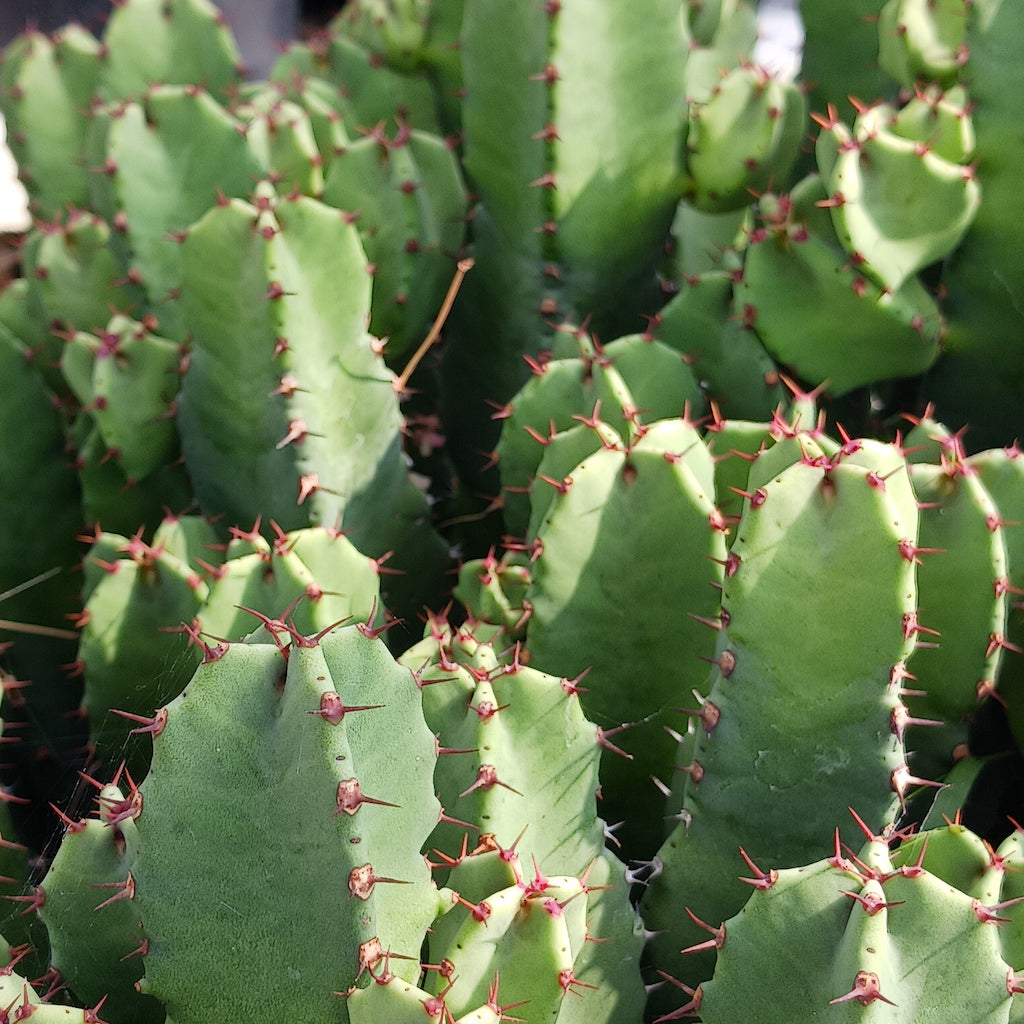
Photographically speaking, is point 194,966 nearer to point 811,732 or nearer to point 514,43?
point 811,732

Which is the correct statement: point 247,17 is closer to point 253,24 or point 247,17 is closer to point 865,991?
point 253,24

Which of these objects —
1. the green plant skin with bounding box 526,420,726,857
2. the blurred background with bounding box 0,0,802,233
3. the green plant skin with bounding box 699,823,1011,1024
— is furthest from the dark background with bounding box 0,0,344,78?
the green plant skin with bounding box 699,823,1011,1024

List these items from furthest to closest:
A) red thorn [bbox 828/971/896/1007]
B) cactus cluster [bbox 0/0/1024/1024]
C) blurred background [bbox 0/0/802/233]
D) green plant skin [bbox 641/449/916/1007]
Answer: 1. blurred background [bbox 0/0/802/233]
2. green plant skin [bbox 641/449/916/1007]
3. cactus cluster [bbox 0/0/1024/1024]
4. red thorn [bbox 828/971/896/1007]

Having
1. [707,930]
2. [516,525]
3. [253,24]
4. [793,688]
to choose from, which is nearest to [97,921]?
[707,930]

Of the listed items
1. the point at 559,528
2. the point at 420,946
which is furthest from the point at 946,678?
the point at 420,946

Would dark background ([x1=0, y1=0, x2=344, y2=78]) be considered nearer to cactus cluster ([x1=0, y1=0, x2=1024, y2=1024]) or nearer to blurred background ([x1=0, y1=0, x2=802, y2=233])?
blurred background ([x1=0, y1=0, x2=802, y2=233])

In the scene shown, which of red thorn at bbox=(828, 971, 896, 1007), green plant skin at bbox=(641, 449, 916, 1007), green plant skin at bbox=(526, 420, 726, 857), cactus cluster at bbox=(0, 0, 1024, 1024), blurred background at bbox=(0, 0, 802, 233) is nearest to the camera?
red thorn at bbox=(828, 971, 896, 1007)

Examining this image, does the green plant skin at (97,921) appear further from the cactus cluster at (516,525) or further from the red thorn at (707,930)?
the red thorn at (707,930)

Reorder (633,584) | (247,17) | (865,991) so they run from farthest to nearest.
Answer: (247,17) < (633,584) < (865,991)

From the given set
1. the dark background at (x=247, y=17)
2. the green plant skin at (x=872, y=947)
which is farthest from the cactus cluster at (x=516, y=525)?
Result: the dark background at (x=247, y=17)
